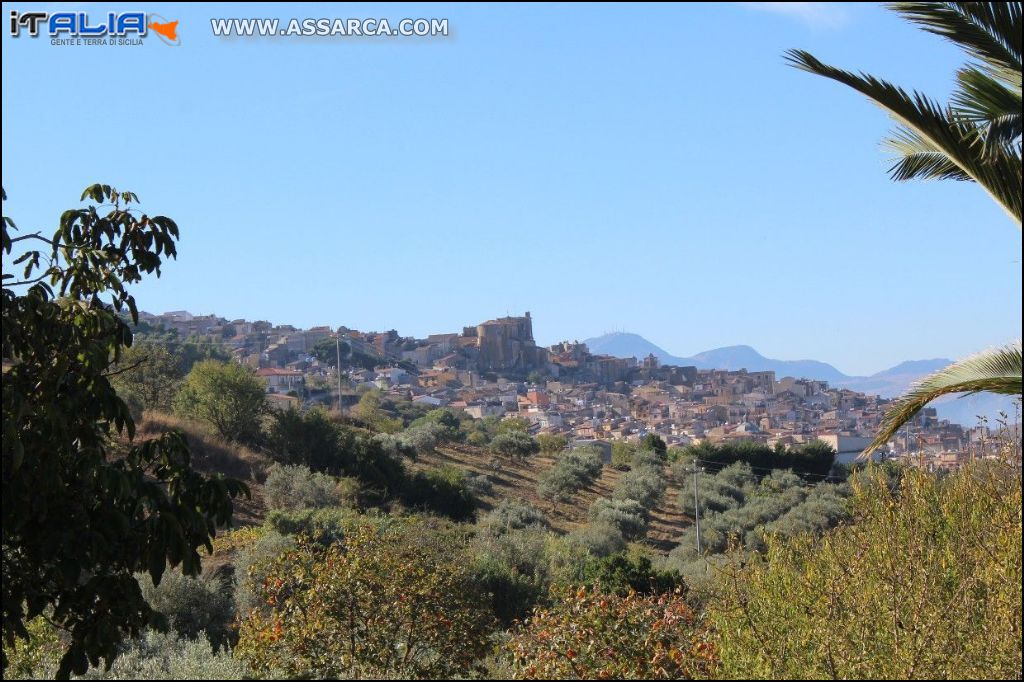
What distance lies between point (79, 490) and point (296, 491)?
2178 centimetres

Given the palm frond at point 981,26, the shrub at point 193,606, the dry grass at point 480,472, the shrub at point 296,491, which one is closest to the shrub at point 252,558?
the shrub at point 193,606

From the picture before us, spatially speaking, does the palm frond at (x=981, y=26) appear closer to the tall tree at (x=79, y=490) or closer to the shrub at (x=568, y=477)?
the tall tree at (x=79, y=490)

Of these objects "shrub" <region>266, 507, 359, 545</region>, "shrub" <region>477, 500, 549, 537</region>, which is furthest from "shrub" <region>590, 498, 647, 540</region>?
"shrub" <region>266, 507, 359, 545</region>

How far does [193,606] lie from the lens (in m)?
15.5

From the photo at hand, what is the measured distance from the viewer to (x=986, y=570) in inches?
288

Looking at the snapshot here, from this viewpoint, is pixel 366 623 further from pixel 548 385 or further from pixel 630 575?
pixel 548 385

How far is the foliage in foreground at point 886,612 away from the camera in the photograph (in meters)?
6.65

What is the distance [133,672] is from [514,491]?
3009cm

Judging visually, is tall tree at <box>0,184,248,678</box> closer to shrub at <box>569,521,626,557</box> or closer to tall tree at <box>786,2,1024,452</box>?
tall tree at <box>786,2,1024,452</box>

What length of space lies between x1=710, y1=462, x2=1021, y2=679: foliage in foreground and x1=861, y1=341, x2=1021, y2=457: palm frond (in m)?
1.33

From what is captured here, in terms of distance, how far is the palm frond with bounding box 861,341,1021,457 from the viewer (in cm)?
575

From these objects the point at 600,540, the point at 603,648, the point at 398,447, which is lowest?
the point at 600,540

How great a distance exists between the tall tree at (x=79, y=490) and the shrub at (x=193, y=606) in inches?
374

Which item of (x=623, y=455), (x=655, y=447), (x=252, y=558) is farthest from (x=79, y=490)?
(x=655, y=447)
